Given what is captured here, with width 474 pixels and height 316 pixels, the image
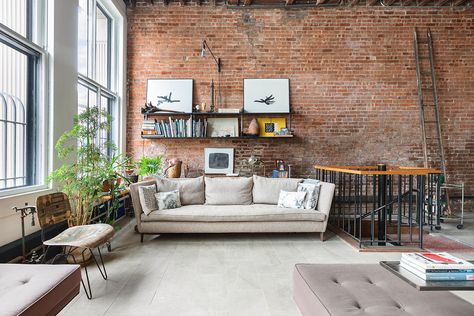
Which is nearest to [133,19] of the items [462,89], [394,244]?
[394,244]

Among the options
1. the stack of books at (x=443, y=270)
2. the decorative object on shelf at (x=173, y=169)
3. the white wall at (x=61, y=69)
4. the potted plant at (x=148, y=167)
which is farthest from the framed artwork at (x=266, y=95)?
the stack of books at (x=443, y=270)

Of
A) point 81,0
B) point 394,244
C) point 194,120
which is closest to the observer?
point 394,244

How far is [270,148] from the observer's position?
5.68 meters

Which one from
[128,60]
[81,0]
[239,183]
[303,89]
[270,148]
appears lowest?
[239,183]

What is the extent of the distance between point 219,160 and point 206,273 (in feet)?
9.89

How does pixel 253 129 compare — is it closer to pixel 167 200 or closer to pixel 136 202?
pixel 167 200

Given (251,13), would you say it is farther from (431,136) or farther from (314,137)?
(431,136)

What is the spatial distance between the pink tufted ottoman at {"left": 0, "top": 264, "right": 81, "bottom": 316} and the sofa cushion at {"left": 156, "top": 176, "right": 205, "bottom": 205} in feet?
8.03

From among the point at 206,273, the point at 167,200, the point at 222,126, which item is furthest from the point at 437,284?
the point at 222,126

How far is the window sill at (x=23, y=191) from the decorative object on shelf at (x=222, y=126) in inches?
116

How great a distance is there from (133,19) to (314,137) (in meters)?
4.11

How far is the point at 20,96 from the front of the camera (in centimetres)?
303

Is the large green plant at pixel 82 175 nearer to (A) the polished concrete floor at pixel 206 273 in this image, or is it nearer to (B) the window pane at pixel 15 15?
(A) the polished concrete floor at pixel 206 273

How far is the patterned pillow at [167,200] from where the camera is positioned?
403 centimetres
